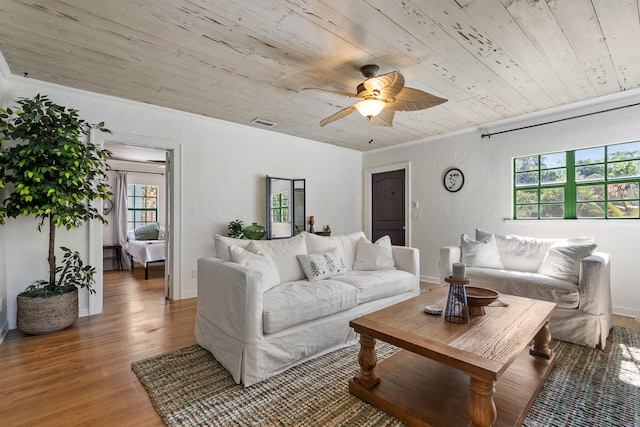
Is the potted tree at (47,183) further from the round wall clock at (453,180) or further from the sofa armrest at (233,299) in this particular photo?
the round wall clock at (453,180)

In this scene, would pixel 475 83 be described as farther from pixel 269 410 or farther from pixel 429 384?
pixel 269 410

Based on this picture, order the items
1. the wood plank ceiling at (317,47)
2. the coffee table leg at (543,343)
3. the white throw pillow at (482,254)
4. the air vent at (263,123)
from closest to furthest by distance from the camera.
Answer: the wood plank ceiling at (317,47)
the coffee table leg at (543,343)
the white throw pillow at (482,254)
the air vent at (263,123)

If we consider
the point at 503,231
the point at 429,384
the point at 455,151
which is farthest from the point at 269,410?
the point at 455,151

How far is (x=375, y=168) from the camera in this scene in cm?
571

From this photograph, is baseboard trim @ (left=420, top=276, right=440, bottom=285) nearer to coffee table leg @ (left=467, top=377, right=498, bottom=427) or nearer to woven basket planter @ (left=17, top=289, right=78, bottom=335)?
coffee table leg @ (left=467, top=377, right=498, bottom=427)

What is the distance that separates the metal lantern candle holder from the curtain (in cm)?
660

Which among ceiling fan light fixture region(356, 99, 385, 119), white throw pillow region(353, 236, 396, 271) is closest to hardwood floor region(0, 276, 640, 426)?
white throw pillow region(353, 236, 396, 271)

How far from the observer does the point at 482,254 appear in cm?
338

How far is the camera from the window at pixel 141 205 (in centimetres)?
703

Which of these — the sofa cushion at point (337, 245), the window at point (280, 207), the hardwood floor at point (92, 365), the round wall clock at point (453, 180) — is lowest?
the hardwood floor at point (92, 365)

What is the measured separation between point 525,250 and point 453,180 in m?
1.60

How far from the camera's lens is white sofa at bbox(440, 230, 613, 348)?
2400mm

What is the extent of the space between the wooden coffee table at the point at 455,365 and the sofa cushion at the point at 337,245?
3.98ft

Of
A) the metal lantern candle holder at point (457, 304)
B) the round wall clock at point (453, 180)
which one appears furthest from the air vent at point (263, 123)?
the metal lantern candle holder at point (457, 304)
